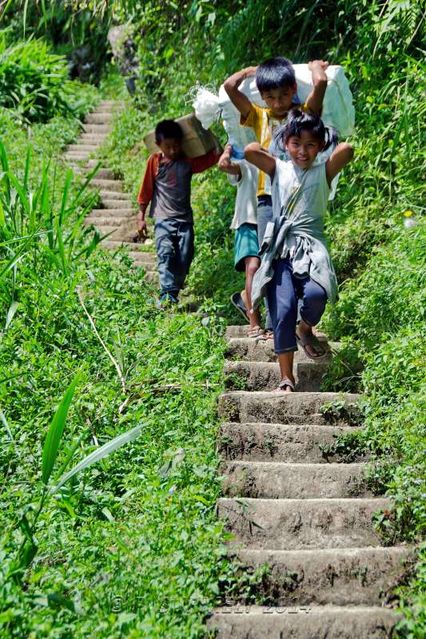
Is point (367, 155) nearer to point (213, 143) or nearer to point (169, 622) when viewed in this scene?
point (213, 143)

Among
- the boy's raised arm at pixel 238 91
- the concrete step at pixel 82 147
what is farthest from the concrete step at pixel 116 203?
the boy's raised arm at pixel 238 91

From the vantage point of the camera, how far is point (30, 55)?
12727 mm

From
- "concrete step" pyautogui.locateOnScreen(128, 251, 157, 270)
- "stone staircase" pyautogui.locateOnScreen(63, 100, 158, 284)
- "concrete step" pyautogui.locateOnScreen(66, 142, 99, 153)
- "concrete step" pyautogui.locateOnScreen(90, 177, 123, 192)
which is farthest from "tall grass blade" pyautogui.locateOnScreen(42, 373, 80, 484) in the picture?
"concrete step" pyautogui.locateOnScreen(66, 142, 99, 153)

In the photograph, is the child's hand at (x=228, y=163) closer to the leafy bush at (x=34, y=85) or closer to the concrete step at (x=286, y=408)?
the concrete step at (x=286, y=408)

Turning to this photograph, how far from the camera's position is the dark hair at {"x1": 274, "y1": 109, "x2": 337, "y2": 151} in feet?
17.3

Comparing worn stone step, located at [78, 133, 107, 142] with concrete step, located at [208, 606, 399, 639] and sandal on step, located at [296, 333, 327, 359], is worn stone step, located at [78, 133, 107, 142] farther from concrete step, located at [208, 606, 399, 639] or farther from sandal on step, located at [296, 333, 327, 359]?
concrete step, located at [208, 606, 399, 639]

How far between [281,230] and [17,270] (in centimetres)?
191

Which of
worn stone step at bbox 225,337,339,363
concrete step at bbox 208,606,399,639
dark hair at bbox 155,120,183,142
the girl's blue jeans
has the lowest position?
worn stone step at bbox 225,337,339,363

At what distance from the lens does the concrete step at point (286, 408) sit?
16.9 feet

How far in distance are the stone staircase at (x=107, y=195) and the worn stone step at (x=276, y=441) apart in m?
2.86

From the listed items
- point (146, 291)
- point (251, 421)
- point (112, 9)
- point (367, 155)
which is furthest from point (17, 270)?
point (112, 9)

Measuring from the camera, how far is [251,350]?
19.5ft

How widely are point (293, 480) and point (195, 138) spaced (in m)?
3.43

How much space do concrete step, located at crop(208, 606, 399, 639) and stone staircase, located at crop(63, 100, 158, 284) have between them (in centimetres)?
412
